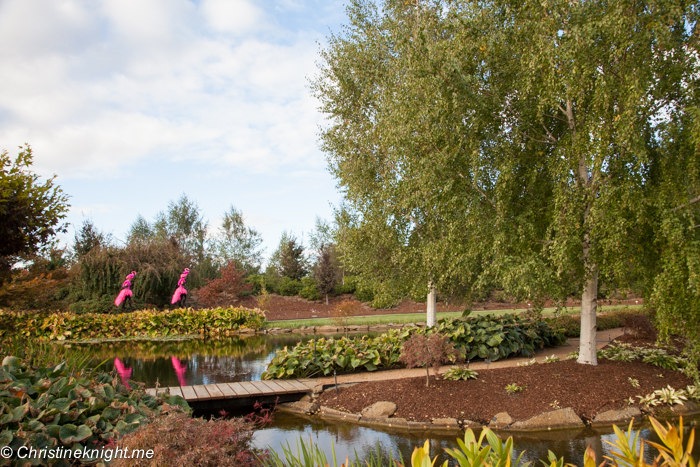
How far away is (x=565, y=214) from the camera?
A: 664 centimetres

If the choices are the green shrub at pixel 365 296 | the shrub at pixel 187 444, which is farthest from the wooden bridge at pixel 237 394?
the green shrub at pixel 365 296

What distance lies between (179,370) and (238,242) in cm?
2502

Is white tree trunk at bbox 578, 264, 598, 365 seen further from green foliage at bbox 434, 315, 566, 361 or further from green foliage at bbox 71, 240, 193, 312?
green foliage at bbox 71, 240, 193, 312

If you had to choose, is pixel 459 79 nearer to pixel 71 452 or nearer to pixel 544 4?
pixel 544 4

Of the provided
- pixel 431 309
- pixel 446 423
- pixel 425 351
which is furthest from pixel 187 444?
pixel 431 309

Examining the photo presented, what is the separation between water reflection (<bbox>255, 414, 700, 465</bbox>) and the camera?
4.98 m

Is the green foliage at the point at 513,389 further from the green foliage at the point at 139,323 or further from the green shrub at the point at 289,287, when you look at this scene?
the green shrub at the point at 289,287

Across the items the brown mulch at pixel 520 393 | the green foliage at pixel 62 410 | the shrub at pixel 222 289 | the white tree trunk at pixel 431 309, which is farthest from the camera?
the shrub at pixel 222 289

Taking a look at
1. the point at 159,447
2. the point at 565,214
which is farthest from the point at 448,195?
the point at 159,447

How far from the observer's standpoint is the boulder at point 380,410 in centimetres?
626

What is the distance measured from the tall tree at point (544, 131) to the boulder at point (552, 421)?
1.73m

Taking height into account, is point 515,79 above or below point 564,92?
above

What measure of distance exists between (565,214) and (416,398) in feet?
11.5

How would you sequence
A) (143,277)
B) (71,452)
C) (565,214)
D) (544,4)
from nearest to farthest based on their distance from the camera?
(71,452) < (544,4) < (565,214) < (143,277)
